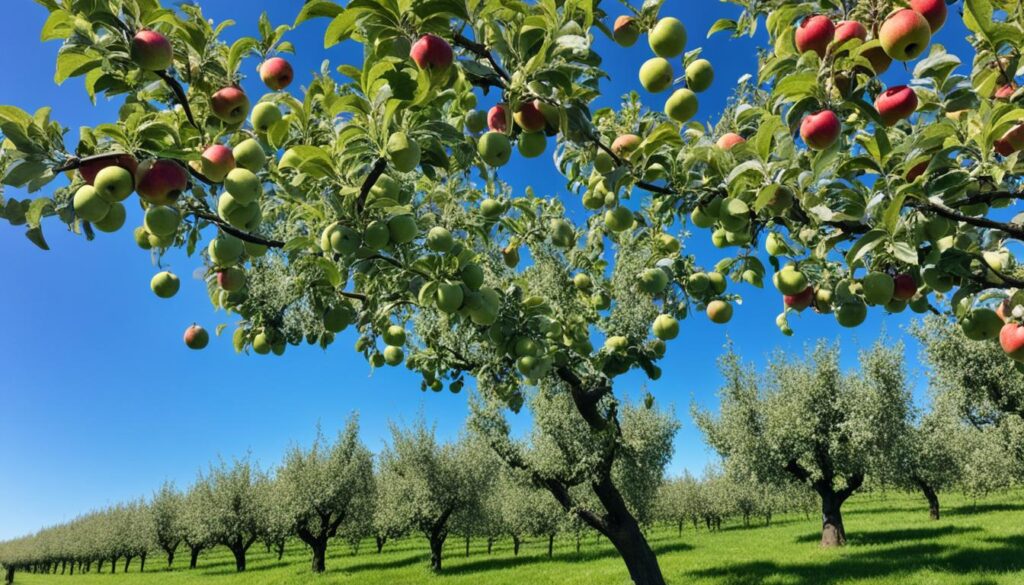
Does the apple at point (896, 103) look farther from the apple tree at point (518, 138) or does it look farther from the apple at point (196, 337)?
the apple at point (196, 337)

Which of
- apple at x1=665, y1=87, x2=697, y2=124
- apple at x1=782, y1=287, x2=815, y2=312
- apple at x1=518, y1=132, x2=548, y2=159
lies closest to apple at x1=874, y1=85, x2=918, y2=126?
apple at x1=665, y1=87, x2=697, y2=124

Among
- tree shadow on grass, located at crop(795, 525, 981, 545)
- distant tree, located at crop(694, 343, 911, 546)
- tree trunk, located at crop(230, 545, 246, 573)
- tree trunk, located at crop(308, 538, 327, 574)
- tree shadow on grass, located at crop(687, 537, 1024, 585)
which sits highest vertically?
distant tree, located at crop(694, 343, 911, 546)

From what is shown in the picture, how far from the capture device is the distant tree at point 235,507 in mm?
37156

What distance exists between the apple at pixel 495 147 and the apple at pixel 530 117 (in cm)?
9

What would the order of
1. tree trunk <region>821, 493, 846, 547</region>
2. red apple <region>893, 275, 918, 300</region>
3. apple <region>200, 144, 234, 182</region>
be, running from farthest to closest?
tree trunk <region>821, 493, 846, 547</region> → red apple <region>893, 275, 918, 300</region> → apple <region>200, 144, 234, 182</region>

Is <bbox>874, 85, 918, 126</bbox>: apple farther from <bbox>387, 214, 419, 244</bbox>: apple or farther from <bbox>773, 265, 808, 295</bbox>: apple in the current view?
<bbox>387, 214, 419, 244</bbox>: apple

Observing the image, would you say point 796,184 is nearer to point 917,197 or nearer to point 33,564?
point 917,197

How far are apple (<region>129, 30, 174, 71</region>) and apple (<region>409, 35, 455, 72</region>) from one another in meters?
0.85

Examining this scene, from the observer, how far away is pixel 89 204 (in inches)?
71.1

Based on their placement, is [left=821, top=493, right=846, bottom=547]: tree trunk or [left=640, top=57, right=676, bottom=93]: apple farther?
[left=821, top=493, right=846, bottom=547]: tree trunk

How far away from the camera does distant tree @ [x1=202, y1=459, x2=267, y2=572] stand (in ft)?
122

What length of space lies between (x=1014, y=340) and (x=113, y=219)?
167 inches

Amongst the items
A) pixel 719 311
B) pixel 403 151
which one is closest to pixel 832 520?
pixel 719 311

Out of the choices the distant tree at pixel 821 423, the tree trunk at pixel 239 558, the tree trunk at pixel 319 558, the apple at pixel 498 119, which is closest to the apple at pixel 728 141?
the apple at pixel 498 119
